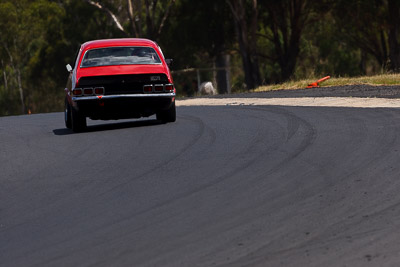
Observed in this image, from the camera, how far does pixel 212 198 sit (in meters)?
6.75

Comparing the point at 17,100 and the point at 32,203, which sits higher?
the point at 32,203

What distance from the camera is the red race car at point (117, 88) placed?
44.5ft

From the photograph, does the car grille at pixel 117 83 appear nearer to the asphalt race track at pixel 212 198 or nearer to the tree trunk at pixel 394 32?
the asphalt race track at pixel 212 198

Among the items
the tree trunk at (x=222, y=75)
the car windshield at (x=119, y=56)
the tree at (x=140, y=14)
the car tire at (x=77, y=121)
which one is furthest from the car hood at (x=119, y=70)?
the tree trunk at (x=222, y=75)

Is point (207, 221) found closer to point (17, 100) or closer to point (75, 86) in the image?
point (75, 86)

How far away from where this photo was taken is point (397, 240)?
503cm

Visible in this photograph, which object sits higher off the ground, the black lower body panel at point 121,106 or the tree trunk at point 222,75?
the black lower body panel at point 121,106

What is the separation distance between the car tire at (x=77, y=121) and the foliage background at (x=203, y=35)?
764 inches

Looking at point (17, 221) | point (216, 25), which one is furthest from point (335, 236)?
point (216, 25)

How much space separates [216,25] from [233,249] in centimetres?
3944

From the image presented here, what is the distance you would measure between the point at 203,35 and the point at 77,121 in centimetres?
3071

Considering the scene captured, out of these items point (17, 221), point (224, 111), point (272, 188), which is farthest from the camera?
point (224, 111)

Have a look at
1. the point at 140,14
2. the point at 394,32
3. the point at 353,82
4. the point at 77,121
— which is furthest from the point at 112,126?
the point at 394,32

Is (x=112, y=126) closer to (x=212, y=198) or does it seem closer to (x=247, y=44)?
(x=212, y=198)
